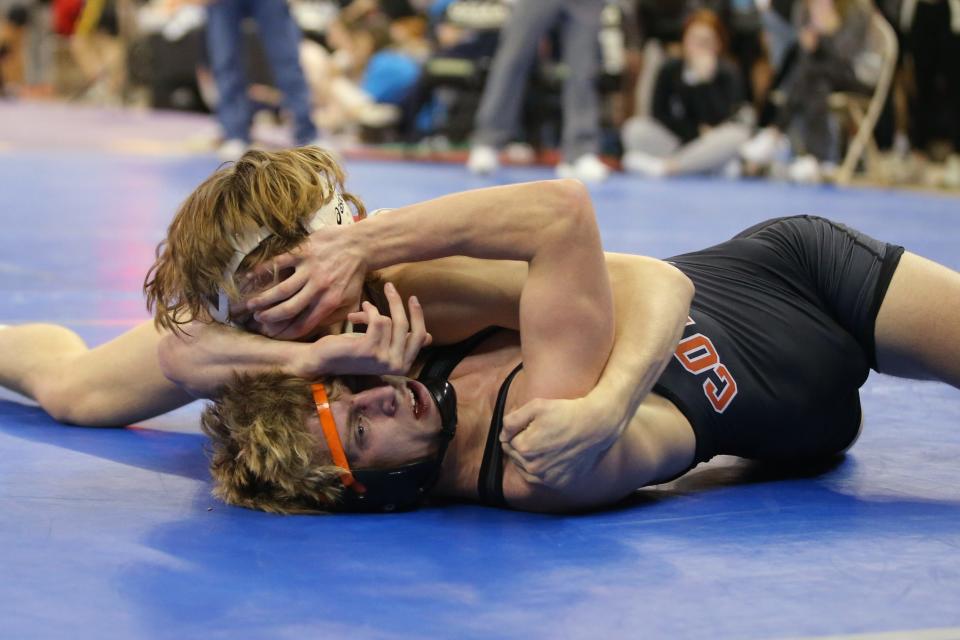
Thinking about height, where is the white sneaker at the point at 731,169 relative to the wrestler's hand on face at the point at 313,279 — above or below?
below

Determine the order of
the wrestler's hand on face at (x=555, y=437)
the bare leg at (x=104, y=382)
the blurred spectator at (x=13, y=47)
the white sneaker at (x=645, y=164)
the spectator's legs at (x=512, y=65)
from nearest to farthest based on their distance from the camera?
1. the wrestler's hand on face at (x=555, y=437)
2. the bare leg at (x=104, y=382)
3. the spectator's legs at (x=512, y=65)
4. the white sneaker at (x=645, y=164)
5. the blurred spectator at (x=13, y=47)

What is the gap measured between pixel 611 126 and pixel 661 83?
5.69 ft

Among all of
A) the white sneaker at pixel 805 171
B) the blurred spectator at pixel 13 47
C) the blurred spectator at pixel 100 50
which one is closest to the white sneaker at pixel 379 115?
the white sneaker at pixel 805 171

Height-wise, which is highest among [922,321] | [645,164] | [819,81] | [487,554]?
[922,321]

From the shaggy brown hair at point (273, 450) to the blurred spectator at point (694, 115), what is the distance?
845 cm

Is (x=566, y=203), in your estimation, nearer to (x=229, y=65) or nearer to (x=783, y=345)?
(x=783, y=345)

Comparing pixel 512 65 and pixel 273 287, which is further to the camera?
pixel 512 65

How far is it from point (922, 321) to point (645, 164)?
8.06 m

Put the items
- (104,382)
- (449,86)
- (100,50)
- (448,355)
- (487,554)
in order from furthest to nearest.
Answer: (100,50) < (449,86) < (104,382) < (448,355) < (487,554)

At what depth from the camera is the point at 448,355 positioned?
248 cm

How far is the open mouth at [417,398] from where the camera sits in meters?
2.22

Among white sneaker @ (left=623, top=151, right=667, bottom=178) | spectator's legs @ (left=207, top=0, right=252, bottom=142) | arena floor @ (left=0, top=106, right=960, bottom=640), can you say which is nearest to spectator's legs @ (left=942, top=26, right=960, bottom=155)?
white sneaker @ (left=623, top=151, right=667, bottom=178)

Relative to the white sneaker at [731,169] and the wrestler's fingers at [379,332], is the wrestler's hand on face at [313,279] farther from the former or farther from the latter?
the white sneaker at [731,169]

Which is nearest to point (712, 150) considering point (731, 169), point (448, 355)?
point (731, 169)
